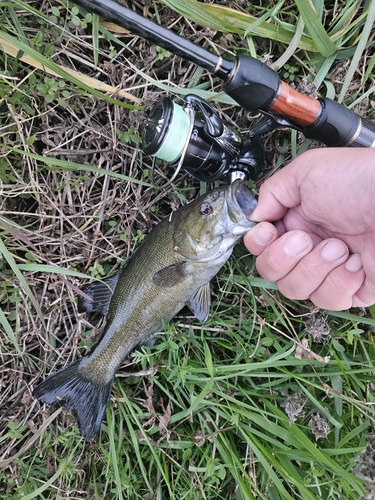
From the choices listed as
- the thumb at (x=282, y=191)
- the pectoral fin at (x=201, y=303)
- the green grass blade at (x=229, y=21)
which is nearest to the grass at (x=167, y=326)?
the green grass blade at (x=229, y=21)

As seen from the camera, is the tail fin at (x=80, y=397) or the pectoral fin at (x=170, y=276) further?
the tail fin at (x=80, y=397)

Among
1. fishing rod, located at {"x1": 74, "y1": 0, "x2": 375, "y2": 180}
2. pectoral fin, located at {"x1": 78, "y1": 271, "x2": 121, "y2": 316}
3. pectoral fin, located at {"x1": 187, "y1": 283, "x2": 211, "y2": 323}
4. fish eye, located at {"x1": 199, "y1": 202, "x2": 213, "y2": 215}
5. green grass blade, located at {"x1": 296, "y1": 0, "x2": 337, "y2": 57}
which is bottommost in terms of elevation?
pectoral fin, located at {"x1": 78, "y1": 271, "x2": 121, "y2": 316}

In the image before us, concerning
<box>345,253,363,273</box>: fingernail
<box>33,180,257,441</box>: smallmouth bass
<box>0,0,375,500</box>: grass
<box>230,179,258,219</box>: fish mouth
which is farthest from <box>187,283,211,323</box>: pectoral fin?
<box>345,253,363,273</box>: fingernail

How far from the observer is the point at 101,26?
2.71m

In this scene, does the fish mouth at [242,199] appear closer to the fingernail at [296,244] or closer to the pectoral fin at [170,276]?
the fingernail at [296,244]

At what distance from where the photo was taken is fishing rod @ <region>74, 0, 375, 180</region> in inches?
78.3

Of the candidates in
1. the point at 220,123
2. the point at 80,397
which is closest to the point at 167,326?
the point at 80,397

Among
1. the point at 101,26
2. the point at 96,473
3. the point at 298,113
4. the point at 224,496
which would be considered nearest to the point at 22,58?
the point at 101,26

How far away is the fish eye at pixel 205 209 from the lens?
2387 millimetres

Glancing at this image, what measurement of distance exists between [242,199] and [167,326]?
96 cm

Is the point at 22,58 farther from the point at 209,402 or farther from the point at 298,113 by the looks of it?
the point at 209,402

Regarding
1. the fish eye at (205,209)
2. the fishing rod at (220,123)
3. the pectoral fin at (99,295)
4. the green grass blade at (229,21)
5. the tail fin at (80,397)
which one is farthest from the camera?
the pectoral fin at (99,295)

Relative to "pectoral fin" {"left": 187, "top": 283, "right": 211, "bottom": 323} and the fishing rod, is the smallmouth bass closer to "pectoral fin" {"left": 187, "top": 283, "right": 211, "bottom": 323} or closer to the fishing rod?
"pectoral fin" {"left": 187, "top": 283, "right": 211, "bottom": 323}

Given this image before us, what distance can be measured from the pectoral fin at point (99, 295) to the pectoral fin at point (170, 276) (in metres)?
0.34
